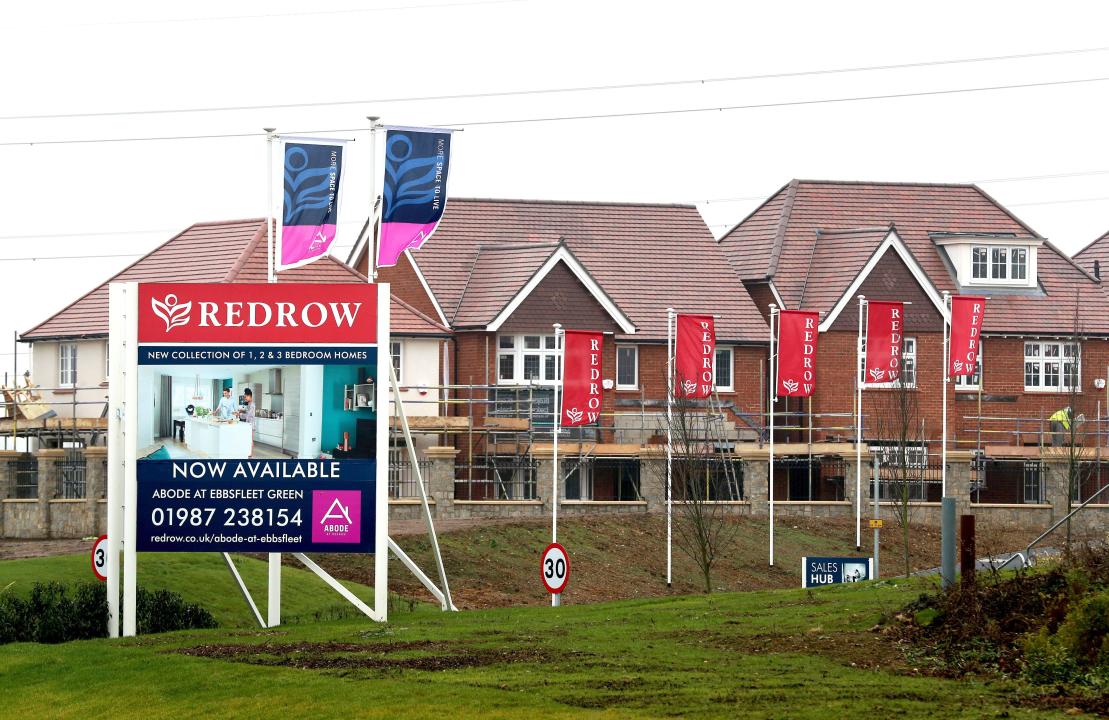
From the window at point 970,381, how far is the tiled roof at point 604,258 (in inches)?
266

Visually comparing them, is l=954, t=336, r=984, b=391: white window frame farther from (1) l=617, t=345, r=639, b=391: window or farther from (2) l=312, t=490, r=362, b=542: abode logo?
(2) l=312, t=490, r=362, b=542: abode logo

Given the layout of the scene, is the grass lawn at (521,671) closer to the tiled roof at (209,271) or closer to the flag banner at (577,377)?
the flag banner at (577,377)

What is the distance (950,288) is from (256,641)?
4068 centimetres

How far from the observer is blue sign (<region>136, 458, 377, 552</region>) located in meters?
24.5

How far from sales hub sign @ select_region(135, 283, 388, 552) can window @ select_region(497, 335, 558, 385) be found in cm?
2872

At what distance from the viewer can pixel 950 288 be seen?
58.3 m

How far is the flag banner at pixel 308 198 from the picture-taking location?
32750 mm

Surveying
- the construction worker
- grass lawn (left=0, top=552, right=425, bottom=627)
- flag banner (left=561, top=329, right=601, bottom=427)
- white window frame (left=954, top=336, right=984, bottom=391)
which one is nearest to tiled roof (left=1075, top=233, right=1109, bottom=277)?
white window frame (left=954, top=336, right=984, bottom=391)

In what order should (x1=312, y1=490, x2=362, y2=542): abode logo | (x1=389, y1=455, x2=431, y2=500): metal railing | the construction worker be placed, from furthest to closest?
the construction worker
(x1=389, y1=455, x2=431, y2=500): metal railing
(x1=312, y1=490, x2=362, y2=542): abode logo

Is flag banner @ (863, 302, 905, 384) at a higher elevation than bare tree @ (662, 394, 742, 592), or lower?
higher

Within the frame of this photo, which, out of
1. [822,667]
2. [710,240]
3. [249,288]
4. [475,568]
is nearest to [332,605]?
[475,568]

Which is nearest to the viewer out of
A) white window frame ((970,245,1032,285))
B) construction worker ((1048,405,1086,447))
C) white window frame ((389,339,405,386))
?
white window frame ((389,339,405,386))

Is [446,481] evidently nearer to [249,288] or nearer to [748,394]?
[748,394]

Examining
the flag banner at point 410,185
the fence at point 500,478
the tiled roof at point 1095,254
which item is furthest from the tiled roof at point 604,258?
the flag banner at point 410,185
